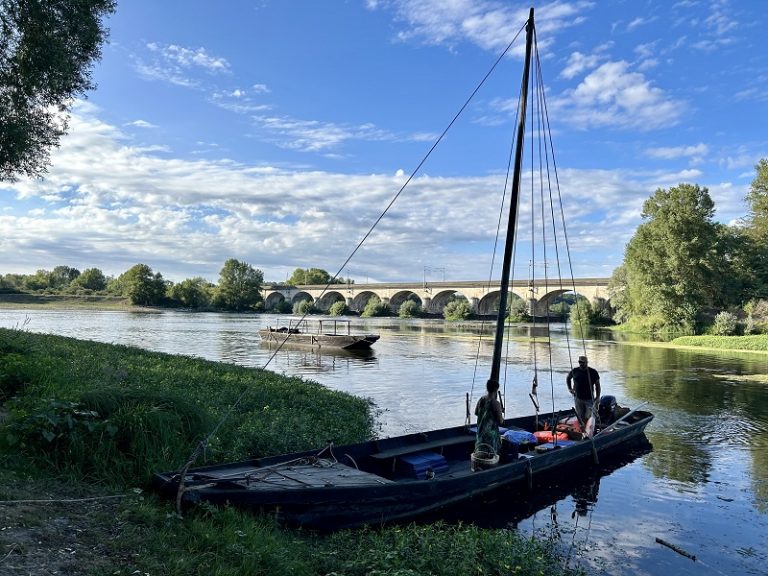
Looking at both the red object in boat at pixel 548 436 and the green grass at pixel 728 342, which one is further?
the green grass at pixel 728 342

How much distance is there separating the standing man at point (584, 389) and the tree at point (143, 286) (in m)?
130

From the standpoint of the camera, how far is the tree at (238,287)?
131500mm

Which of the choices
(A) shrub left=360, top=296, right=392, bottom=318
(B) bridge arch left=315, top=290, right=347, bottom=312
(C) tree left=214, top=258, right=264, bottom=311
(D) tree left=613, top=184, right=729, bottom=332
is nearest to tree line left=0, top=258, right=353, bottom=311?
(C) tree left=214, top=258, right=264, bottom=311

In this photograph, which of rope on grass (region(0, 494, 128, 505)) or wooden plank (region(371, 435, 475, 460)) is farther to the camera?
wooden plank (region(371, 435, 475, 460))

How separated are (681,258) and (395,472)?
163 ft

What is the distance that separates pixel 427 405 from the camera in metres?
19.8

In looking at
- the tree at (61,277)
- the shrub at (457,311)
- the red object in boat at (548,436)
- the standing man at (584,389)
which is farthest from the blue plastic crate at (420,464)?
the tree at (61,277)

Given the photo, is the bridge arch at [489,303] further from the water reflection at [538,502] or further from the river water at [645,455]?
the water reflection at [538,502]

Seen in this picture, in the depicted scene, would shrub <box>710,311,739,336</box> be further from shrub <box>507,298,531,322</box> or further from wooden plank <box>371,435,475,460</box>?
wooden plank <box>371,435,475,460</box>

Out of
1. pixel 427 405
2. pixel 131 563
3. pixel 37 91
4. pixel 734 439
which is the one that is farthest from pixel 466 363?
pixel 131 563

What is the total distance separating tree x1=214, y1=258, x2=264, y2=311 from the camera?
13150cm

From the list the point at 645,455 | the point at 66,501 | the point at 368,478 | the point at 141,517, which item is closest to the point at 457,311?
the point at 645,455

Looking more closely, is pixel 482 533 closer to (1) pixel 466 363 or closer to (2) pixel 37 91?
(2) pixel 37 91

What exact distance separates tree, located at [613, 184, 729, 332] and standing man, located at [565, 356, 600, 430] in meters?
42.7
